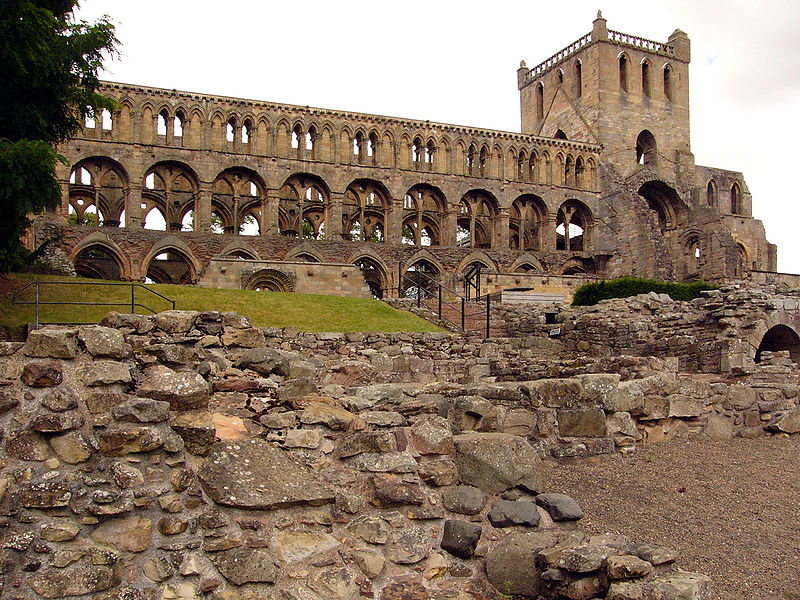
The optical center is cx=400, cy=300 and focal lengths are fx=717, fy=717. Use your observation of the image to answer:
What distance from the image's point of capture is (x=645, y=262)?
46.8 m

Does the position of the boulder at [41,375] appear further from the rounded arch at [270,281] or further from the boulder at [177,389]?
the rounded arch at [270,281]

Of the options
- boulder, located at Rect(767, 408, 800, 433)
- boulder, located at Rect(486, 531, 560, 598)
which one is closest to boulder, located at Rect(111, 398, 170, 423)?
boulder, located at Rect(486, 531, 560, 598)

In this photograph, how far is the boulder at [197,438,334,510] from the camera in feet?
17.4

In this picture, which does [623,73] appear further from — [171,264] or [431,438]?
[431,438]

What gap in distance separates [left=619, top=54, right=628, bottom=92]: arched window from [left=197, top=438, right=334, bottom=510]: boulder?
53.9 m

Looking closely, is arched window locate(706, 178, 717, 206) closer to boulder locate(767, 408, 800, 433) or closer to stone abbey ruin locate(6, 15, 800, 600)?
stone abbey ruin locate(6, 15, 800, 600)

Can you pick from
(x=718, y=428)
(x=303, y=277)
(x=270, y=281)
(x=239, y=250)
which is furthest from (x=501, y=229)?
(x=718, y=428)

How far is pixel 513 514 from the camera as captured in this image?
599 cm

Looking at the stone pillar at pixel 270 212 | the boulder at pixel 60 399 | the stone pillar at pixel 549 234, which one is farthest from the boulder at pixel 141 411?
the stone pillar at pixel 549 234

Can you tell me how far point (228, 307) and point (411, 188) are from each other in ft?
98.9

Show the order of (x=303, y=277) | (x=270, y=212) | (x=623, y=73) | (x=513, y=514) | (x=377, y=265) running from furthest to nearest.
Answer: (x=623, y=73), (x=270, y=212), (x=377, y=265), (x=303, y=277), (x=513, y=514)

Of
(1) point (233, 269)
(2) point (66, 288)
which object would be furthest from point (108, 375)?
(1) point (233, 269)

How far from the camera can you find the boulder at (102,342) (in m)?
5.73

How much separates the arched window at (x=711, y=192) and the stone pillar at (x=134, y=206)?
149ft
